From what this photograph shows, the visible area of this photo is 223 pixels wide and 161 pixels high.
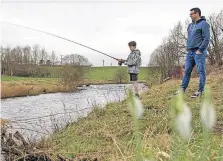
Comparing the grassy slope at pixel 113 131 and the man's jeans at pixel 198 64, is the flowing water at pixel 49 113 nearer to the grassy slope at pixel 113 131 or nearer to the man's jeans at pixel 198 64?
the grassy slope at pixel 113 131

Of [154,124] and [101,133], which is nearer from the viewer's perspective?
[154,124]

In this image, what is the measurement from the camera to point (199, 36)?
737 cm

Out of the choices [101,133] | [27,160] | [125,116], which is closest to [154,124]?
[101,133]

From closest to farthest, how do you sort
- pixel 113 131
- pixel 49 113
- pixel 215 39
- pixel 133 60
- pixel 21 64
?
pixel 113 131, pixel 133 60, pixel 49 113, pixel 215 39, pixel 21 64

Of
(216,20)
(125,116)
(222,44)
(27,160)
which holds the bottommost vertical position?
(27,160)

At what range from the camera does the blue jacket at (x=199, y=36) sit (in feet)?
23.6

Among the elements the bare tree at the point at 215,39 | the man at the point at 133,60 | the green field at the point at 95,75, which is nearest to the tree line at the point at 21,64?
the green field at the point at 95,75

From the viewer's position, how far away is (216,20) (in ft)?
128

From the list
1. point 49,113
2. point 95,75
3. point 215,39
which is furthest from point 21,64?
point 49,113

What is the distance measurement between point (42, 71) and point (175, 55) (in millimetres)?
A: 17826

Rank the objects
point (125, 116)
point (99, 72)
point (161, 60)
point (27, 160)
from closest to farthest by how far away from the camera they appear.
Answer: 1. point (27, 160)
2. point (125, 116)
3. point (161, 60)
4. point (99, 72)

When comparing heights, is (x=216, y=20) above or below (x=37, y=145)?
above

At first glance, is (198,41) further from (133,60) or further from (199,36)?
(133,60)

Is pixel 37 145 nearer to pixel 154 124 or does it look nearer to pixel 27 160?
pixel 27 160
